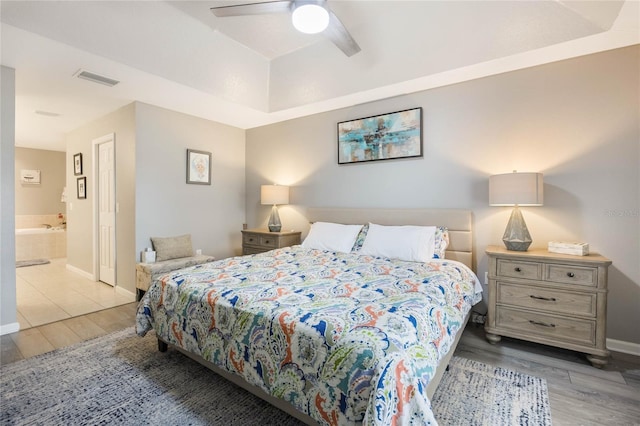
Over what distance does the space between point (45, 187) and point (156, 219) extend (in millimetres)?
5331

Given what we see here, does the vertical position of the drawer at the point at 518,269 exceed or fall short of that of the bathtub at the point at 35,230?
it exceeds it

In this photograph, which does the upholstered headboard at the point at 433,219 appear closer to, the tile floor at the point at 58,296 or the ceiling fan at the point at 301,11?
the ceiling fan at the point at 301,11

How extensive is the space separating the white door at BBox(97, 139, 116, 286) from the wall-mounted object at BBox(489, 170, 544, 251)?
4.56 m

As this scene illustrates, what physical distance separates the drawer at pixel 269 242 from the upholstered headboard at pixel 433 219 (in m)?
0.81

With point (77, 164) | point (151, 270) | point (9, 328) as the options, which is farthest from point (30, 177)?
point (151, 270)

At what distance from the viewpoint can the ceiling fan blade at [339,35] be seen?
2206mm

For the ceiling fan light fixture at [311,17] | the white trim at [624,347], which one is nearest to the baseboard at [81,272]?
the ceiling fan light fixture at [311,17]

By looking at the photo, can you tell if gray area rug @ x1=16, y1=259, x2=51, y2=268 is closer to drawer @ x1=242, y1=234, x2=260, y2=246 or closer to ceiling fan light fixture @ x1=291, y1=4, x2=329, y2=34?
drawer @ x1=242, y1=234, x2=260, y2=246

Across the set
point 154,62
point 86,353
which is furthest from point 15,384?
point 154,62

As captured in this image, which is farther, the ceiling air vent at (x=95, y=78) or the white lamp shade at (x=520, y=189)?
the ceiling air vent at (x=95, y=78)

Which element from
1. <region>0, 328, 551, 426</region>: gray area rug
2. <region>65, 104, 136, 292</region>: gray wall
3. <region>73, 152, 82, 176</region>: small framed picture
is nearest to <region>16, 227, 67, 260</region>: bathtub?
<region>65, 104, 136, 292</region>: gray wall

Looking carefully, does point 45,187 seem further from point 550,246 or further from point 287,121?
point 550,246

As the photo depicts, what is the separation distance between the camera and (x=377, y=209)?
3633 millimetres

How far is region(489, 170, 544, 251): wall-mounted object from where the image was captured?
248cm
